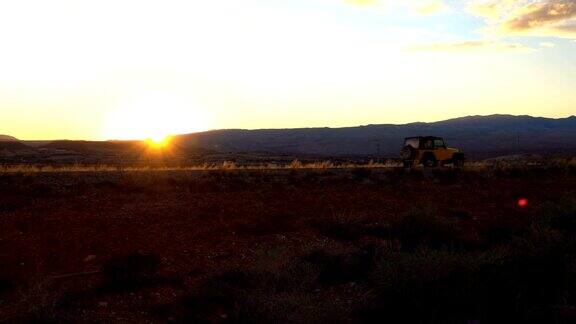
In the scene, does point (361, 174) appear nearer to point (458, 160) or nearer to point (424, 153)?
point (424, 153)

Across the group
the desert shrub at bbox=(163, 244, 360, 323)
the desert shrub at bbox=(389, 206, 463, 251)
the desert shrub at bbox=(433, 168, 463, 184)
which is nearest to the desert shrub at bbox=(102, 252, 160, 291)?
the desert shrub at bbox=(163, 244, 360, 323)

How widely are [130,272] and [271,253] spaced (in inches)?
87.7

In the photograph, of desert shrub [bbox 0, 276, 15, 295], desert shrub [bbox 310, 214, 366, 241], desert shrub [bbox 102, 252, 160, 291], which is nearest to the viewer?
desert shrub [bbox 0, 276, 15, 295]

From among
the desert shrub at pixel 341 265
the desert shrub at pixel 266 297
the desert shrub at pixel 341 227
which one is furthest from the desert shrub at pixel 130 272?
the desert shrub at pixel 341 227

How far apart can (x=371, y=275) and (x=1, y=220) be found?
28.8 ft

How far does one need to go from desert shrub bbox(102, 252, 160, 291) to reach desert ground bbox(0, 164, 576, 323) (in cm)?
3

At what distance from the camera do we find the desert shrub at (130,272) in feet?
26.7

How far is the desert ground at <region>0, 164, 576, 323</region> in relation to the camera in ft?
21.3

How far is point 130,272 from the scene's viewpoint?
848 cm

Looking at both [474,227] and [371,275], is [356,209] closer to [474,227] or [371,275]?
[474,227]

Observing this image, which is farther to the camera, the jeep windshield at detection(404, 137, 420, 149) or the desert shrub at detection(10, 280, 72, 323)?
the jeep windshield at detection(404, 137, 420, 149)

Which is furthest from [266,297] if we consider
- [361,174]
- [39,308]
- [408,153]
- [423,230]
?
[408,153]

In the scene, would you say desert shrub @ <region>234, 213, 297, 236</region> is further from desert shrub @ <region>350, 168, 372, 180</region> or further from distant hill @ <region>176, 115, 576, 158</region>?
distant hill @ <region>176, 115, 576, 158</region>

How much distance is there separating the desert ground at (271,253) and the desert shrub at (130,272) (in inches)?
1.0
